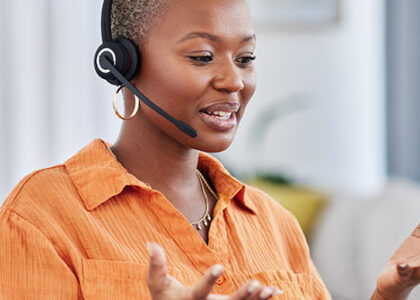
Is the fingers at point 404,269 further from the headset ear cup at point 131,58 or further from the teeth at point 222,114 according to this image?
the headset ear cup at point 131,58

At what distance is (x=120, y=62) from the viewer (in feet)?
3.47

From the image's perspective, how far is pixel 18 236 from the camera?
0.96 metres

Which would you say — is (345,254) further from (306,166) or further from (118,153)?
(118,153)

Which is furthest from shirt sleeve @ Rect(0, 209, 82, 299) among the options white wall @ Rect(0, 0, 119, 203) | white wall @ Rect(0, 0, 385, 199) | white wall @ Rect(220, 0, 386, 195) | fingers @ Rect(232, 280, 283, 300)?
white wall @ Rect(220, 0, 386, 195)

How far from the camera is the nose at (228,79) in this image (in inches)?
40.9

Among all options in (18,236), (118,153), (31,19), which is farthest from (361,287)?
(18,236)

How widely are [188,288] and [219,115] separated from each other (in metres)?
0.35

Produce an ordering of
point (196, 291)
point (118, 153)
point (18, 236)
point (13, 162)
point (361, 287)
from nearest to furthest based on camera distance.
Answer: point (196, 291) < point (18, 236) < point (118, 153) < point (13, 162) < point (361, 287)

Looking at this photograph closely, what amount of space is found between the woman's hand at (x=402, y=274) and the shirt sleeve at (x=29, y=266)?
1.62ft

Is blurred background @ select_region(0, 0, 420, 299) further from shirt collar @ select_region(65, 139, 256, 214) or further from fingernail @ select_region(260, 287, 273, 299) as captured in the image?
fingernail @ select_region(260, 287, 273, 299)

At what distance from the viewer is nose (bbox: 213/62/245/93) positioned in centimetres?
104

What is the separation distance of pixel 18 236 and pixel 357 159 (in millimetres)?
3556

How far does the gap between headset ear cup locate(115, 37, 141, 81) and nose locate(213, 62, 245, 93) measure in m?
0.13

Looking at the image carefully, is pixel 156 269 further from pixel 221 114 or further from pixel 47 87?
pixel 47 87
